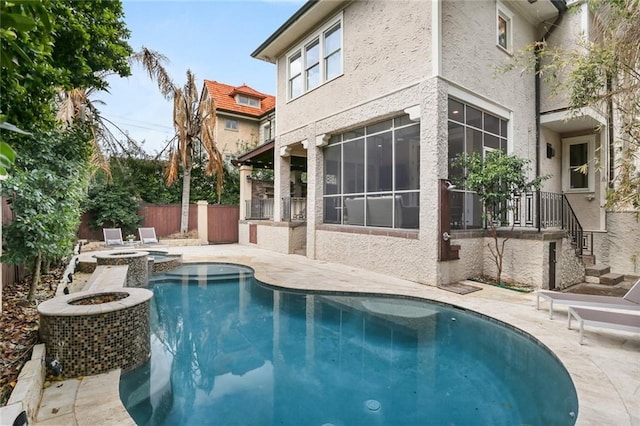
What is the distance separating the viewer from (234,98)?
25.3 meters

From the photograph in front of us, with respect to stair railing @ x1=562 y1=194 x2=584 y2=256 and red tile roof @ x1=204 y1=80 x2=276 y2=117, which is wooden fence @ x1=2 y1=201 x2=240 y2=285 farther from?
stair railing @ x1=562 y1=194 x2=584 y2=256

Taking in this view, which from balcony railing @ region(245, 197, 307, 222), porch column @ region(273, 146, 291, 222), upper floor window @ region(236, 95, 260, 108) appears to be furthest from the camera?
upper floor window @ region(236, 95, 260, 108)

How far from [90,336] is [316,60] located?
11.2 m

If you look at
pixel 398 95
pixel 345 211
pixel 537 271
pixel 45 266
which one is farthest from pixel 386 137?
pixel 45 266

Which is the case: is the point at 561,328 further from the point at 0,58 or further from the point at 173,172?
A: the point at 173,172

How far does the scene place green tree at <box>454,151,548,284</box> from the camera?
25.5ft

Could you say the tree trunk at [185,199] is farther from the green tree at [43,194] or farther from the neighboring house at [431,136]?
the green tree at [43,194]

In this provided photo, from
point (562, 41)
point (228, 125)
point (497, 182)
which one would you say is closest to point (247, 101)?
point (228, 125)

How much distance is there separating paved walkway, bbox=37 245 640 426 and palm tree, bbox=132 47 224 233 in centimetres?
964

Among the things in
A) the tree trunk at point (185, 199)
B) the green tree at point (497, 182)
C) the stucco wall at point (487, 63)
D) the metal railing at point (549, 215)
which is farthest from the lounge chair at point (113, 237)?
the metal railing at point (549, 215)

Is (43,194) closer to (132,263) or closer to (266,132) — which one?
(132,263)

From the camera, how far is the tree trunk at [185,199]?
17.0 metres

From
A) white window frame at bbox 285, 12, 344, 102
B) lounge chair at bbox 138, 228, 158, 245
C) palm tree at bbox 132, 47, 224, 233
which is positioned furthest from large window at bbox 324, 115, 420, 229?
lounge chair at bbox 138, 228, 158, 245

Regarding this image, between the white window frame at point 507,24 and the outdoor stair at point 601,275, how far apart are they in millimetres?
6985
